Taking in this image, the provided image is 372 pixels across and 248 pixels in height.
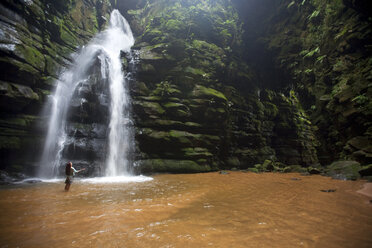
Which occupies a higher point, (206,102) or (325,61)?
(325,61)

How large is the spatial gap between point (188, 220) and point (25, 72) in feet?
42.6

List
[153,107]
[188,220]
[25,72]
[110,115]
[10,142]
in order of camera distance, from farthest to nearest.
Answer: [153,107] < [110,115] < [25,72] < [10,142] < [188,220]

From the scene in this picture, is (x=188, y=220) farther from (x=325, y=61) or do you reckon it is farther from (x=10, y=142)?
(x=325, y=61)

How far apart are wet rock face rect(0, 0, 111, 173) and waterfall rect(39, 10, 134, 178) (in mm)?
572

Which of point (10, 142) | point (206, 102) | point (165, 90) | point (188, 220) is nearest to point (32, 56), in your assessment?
point (10, 142)

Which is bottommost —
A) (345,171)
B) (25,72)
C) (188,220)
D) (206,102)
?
(188,220)

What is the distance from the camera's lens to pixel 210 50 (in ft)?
59.2

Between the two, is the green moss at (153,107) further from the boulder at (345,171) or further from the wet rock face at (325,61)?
the wet rock face at (325,61)

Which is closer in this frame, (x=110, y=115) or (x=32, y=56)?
(x=32, y=56)

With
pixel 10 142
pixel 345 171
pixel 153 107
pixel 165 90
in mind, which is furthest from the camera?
pixel 165 90

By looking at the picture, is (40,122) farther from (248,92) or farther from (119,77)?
(248,92)

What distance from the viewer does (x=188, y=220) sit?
164 inches

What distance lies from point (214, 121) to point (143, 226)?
484 inches

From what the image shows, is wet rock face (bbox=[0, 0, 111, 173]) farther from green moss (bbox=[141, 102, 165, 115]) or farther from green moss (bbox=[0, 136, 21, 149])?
green moss (bbox=[141, 102, 165, 115])
